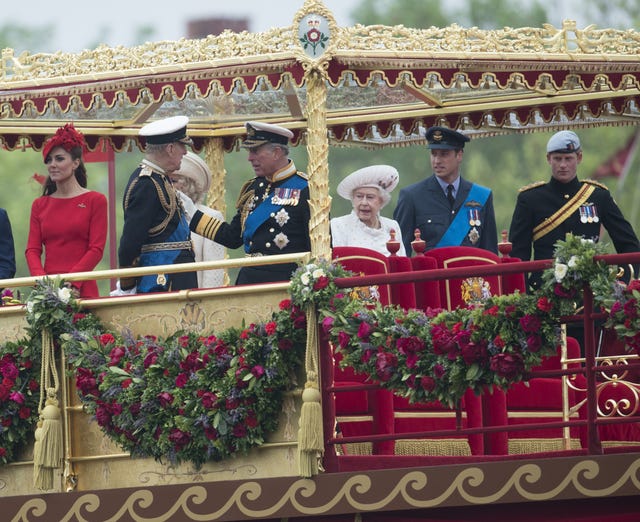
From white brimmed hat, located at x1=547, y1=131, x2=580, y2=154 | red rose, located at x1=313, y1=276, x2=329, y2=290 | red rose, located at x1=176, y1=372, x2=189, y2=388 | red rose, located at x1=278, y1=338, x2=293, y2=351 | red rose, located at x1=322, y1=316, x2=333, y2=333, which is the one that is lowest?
red rose, located at x1=176, y1=372, x2=189, y2=388

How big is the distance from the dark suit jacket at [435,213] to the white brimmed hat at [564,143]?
69 cm

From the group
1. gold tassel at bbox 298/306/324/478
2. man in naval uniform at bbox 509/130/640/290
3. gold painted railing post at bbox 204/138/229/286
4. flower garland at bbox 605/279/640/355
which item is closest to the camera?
flower garland at bbox 605/279/640/355

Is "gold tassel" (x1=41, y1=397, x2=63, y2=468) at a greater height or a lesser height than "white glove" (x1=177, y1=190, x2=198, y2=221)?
lesser

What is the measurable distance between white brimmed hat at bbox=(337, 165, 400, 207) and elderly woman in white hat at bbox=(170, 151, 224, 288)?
993 mm

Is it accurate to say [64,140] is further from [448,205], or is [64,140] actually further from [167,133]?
[448,205]

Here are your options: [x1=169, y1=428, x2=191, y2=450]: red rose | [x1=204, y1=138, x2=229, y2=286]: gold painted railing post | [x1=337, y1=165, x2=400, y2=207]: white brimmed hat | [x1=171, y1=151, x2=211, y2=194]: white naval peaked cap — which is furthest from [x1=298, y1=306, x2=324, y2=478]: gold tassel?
[x1=204, y1=138, x2=229, y2=286]: gold painted railing post

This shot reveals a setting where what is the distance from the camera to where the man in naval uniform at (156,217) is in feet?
34.5

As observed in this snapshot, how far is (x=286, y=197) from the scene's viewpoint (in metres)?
10.7

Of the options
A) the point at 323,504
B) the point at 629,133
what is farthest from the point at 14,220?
the point at 323,504

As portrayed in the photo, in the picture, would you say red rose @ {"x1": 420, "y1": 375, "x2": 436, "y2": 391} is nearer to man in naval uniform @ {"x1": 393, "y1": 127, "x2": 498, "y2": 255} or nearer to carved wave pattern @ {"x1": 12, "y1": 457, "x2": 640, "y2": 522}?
carved wave pattern @ {"x1": 12, "y1": 457, "x2": 640, "y2": 522}

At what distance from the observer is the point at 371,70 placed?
33.1 feet

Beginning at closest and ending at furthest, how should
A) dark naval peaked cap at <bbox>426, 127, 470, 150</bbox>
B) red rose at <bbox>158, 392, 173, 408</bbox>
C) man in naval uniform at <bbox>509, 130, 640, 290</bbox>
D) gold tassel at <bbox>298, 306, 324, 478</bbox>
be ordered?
1. gold tassel at <bbox>298, 306, 324, 478</bbox>
2. red rose at <bbox>158, 392, 173, 408</bbox>
3. man in naval uniform at <bbox>509, 130, 640, 290</bbox>
4. dark naval peaked cap at <bbox>426, 127, 470, 150</bbox>

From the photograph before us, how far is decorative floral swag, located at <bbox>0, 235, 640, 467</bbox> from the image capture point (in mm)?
8844

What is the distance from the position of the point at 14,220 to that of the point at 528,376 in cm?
3208
